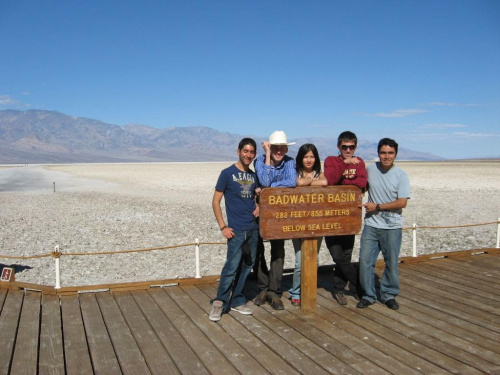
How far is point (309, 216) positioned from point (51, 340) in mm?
2828

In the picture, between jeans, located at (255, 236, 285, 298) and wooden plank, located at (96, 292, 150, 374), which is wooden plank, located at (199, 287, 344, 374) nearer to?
jeans, located at (255, 236, 285, 298)

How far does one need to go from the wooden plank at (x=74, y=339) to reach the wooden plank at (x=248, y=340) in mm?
1333

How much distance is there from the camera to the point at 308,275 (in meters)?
5.00

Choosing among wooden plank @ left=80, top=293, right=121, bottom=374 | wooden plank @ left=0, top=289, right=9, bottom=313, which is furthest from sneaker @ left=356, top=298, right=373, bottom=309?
wooden plank @ left=0, top=289, right=9, bottom=313

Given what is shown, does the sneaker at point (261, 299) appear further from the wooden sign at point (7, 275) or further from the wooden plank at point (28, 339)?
the wooden sign at point (7, 275)

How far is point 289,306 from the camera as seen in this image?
17.3 feet

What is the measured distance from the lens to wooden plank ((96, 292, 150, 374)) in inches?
149

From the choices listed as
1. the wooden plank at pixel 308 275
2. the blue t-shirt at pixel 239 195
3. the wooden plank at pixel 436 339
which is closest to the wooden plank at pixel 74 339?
the blue t-shirt at pixel 239 195

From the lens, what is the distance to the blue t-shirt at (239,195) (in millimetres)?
4699

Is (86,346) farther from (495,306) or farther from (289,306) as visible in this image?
(495,306)

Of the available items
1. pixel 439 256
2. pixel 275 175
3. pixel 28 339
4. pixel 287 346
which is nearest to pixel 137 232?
pixel 439 256

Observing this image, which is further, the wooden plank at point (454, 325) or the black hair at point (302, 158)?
the black hair at point (302, 158)

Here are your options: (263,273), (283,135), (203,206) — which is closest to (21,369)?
(263,273)

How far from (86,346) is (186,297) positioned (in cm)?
159
